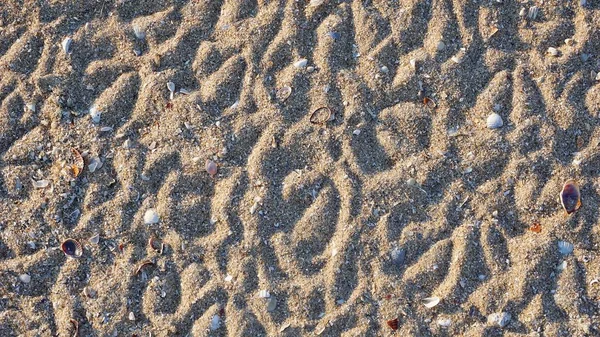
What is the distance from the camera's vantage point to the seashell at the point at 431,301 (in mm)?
2223

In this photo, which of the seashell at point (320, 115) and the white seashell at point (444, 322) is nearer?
the white seashell at point (444, 322)

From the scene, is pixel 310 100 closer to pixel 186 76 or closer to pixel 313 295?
pixel 186 76

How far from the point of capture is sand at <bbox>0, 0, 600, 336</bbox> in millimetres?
2248

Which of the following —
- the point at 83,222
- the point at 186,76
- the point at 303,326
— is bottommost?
the point at 303,326

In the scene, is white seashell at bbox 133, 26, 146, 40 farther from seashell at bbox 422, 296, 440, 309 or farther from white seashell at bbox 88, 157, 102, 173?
seashell at bbox 422, 296, 440, 309

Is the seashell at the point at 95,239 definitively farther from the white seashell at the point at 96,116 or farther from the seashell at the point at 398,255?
the seashell at the point at 398,255

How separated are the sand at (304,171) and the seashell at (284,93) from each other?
26 millimetres

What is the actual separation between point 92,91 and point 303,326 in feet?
3.98

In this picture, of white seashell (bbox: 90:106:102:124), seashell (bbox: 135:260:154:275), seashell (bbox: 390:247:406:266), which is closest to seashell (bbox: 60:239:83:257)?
seashell (bbox: 135:260:154:275)

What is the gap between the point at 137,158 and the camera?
2.38 metres

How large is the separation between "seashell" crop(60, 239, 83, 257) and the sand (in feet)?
0.09

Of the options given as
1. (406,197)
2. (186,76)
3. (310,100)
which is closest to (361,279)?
(406,197)

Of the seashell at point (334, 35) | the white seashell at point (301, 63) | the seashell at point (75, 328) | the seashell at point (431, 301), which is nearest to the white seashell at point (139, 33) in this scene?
the white seashell at point (301, 63)

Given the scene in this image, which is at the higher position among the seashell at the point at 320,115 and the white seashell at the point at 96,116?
the white seashell at the point at 96,116
